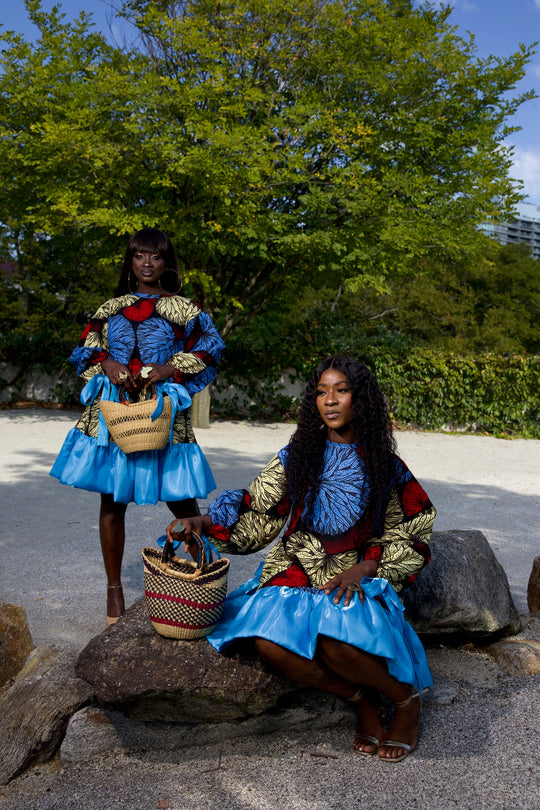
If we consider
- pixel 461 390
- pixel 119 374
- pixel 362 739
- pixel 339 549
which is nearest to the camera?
pixel 362 739

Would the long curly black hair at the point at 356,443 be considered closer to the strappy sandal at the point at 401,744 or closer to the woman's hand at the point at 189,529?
the woman's hand at the point at 189,529

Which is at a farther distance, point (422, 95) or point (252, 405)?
point (252, 405)

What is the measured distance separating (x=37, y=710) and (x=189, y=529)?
0.86m

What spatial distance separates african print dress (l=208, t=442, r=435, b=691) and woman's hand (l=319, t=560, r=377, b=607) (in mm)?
27

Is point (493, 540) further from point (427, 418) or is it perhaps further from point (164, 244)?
point (427, 418)

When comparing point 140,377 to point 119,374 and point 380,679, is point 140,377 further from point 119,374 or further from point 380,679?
point 380,679

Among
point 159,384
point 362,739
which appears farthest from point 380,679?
point 159,384

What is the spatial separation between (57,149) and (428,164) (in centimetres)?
556

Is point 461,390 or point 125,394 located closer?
point 125,394

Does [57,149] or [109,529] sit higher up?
[57,149]

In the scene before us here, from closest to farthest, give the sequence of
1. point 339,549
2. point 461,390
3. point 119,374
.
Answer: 1. point 339,549
2. point 119,374
3. point 461,390

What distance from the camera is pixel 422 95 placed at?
10508 millimetres

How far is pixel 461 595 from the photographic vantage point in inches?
123

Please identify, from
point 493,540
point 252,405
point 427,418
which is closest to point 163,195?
point 252,405
